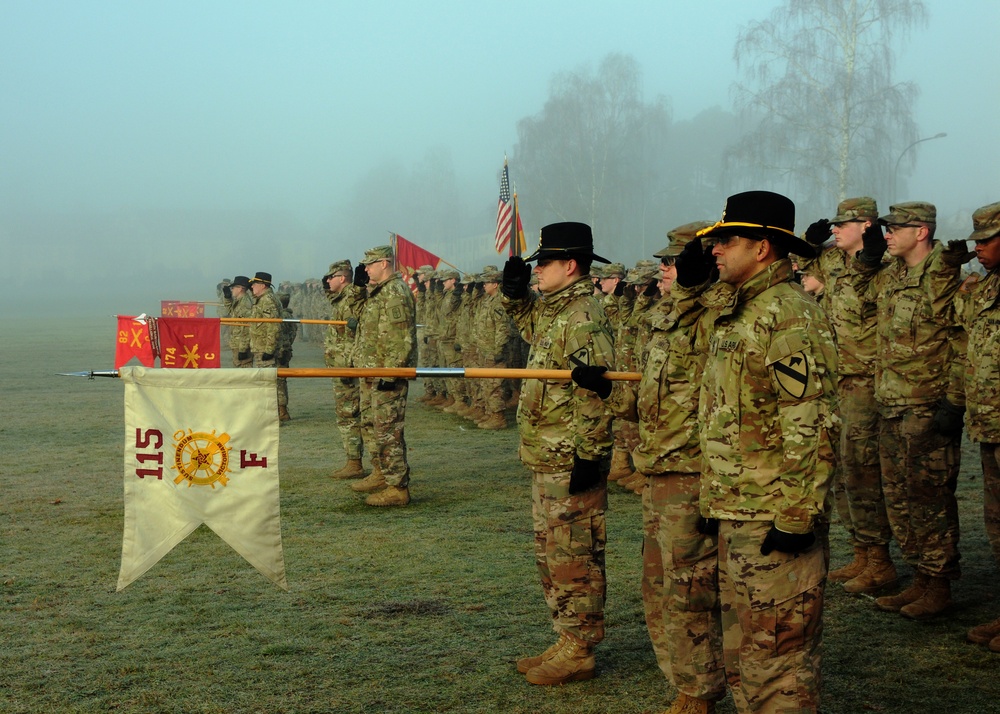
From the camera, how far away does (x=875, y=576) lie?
627cm

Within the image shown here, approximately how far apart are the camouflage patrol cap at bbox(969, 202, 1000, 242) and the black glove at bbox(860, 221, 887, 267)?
3.72 feet

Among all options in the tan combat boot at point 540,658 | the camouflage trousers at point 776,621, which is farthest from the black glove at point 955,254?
the tan combat boot at point 540,658

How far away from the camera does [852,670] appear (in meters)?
4.97

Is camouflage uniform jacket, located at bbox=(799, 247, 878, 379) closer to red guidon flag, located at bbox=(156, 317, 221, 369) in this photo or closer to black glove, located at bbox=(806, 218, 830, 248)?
black glove, located at bbox=(806, 218, 830, 248)

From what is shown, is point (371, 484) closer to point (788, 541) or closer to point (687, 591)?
point (687, 591)

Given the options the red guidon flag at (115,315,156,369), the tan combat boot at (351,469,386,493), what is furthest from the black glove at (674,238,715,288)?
the red guidon flag at (115,315,156,369)

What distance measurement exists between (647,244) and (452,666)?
7071 centimetres

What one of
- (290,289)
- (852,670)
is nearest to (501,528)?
(852,670)

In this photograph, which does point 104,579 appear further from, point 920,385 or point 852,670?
point 920,385

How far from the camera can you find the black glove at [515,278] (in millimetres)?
5340

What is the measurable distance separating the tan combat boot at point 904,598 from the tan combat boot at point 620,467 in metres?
4.45

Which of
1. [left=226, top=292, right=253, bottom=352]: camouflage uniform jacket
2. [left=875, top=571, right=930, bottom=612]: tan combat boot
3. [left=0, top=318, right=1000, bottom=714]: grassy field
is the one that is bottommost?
[left=0, top=318, right=1000, bottom=714]: grassy field

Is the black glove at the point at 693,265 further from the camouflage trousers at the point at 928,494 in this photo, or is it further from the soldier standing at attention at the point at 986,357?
the camouflage trousers at the point at 928,494

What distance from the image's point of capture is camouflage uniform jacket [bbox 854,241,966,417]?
228 inches
